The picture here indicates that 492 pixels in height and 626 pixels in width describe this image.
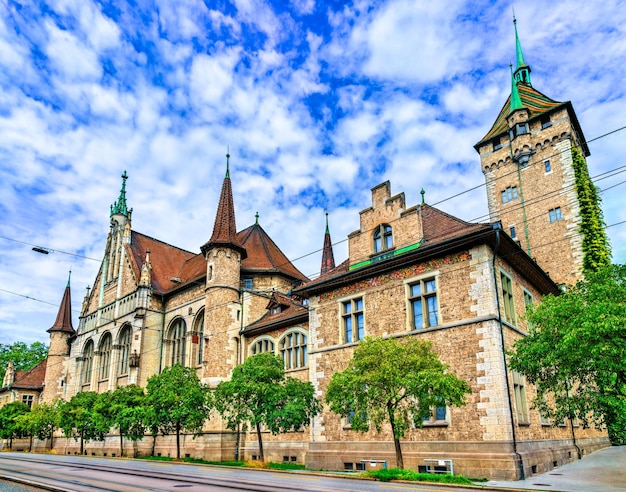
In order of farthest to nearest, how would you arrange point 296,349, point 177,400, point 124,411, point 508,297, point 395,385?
point 124,411 → point 296,349 → point 177,400 → point 508,297 → point 395,385

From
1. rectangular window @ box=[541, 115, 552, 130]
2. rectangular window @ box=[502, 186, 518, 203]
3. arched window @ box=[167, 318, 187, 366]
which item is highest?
rectangular window @ box=[541, 115, 552, 130]

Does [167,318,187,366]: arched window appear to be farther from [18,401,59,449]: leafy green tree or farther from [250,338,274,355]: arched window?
[18,401,59,449]: leafy green tree

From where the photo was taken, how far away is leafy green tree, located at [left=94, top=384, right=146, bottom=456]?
29344mm

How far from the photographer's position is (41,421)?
41.5m

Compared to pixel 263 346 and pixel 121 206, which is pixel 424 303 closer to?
pixel 263 346

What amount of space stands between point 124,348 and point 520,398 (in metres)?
32.5

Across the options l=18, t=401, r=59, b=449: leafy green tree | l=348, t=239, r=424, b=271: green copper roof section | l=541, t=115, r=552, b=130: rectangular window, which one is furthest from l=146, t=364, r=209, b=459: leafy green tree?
l=541, t=115, r=552, b=130: rectangular window

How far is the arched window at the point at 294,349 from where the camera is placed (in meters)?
27.5

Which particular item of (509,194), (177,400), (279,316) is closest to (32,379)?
(177,400)

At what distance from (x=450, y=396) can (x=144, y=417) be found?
1973 cm

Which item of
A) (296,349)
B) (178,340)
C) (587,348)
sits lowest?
(587,348)

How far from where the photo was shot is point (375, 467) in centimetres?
1872

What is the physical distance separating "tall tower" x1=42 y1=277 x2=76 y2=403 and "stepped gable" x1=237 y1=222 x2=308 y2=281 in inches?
1035

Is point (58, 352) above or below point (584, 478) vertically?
above
